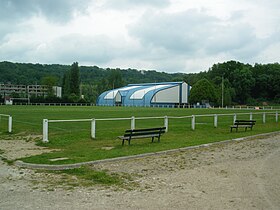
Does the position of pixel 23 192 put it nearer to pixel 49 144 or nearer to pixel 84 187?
pixel 84 187

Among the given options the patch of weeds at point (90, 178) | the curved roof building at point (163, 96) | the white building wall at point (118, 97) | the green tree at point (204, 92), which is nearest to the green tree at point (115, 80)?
the white building wall at point (118, 97)

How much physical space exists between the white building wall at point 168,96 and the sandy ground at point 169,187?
10337 cm

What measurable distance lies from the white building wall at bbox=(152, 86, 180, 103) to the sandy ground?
339ft

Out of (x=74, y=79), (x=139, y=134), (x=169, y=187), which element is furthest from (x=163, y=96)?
(x=169, y=187)

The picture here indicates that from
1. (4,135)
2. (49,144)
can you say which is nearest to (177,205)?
(49,144)

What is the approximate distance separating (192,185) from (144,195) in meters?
1.39

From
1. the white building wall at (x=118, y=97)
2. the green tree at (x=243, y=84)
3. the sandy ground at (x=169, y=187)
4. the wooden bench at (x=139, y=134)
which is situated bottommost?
the sandy ground at (x=169, y=187)

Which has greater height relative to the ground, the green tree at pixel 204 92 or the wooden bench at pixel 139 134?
the green tree at pixel 204 92

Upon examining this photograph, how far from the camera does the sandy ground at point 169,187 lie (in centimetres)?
621

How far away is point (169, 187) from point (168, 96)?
10900 cm

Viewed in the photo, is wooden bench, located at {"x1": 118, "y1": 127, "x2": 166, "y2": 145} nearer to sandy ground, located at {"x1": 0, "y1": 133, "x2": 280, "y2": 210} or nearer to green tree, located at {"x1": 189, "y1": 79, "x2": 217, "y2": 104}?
sandy ground, located at {"x1": 0, "y1": 133, "x2": 280, "y2": 210}

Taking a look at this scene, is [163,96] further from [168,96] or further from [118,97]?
[118,97]

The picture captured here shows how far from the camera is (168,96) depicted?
381 feet

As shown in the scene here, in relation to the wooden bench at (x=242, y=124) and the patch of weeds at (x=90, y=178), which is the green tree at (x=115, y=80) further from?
the patch of weeds at (x=90, y=178)
